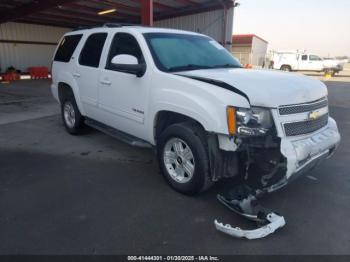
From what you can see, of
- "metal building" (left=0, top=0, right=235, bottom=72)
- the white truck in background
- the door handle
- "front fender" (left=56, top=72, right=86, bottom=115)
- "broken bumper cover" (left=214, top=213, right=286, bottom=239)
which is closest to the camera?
"broken bumper cover" (left=214, top=213, right=286, bottom=239)

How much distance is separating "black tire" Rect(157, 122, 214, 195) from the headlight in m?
0.45

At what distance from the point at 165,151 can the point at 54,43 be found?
A: 25.0 metres

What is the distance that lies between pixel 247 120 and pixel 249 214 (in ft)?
3.06

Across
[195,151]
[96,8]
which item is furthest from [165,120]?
[96,8]

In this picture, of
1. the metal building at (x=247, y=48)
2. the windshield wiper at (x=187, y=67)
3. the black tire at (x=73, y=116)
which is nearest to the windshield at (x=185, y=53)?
the windshield wiper at (x=187, y=67)

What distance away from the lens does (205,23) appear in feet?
54.7

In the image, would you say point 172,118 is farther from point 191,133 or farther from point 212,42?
point 212,42

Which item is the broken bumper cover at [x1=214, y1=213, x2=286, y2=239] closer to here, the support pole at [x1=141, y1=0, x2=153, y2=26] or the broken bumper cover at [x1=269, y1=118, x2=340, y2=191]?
the broken bumper cover at [x1=269, y1=118, x2=340, y2=191]

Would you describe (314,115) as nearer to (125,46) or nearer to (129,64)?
(129,64)

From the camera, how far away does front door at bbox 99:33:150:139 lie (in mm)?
3875

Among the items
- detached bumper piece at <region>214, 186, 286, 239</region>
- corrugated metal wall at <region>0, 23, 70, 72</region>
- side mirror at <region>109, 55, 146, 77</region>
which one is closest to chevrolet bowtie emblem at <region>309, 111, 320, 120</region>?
detached bumper piece at <region>214, 186, 286, 239</region>

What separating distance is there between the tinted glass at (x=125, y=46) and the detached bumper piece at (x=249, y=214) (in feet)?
6.81

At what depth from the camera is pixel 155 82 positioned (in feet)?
11.8

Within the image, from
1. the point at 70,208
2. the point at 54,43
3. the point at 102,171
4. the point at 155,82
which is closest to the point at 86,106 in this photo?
the point at 102,171
